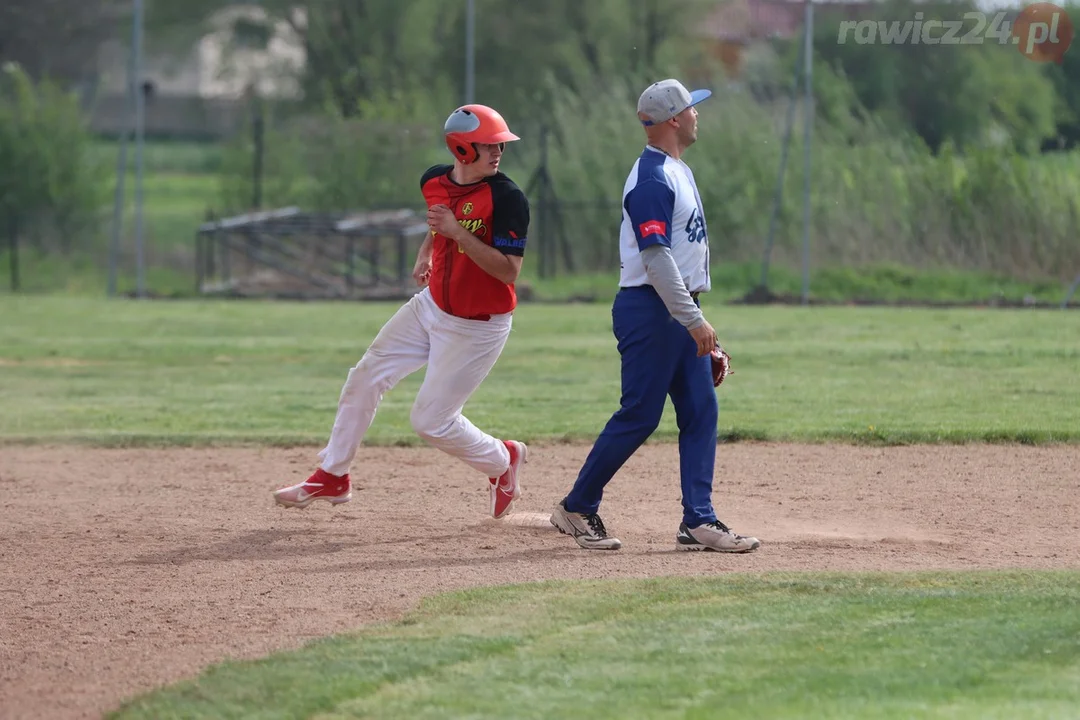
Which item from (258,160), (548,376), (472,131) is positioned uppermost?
(472,131)

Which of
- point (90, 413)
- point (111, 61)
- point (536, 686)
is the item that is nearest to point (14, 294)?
point (90, 413)

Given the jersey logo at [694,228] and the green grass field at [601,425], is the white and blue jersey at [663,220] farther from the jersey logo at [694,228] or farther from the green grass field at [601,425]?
the green grass field at [601,425]

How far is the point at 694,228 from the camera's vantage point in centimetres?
647

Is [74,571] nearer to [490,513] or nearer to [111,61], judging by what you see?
[490,513]

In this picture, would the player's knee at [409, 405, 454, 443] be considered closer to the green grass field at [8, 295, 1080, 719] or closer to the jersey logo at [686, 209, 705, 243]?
the green grass field at [8, 295, 1080, 719]

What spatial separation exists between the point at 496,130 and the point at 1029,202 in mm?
17677

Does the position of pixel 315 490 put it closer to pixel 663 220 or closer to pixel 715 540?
pixel 715 540

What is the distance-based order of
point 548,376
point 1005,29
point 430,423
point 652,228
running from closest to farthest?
1. point 652,228
2. point 430,423
3. point 548,376
4. point 1005,29

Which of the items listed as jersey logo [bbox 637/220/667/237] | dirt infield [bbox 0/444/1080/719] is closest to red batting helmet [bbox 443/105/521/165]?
jersey logo [bbox 637/220/667/237]

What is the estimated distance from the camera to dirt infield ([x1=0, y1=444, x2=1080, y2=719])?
17.7 feet

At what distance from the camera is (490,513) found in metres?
7.74

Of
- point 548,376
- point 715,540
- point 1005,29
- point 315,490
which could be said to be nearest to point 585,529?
point 715,540

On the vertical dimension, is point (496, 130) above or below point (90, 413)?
above

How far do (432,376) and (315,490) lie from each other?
0.89 m
